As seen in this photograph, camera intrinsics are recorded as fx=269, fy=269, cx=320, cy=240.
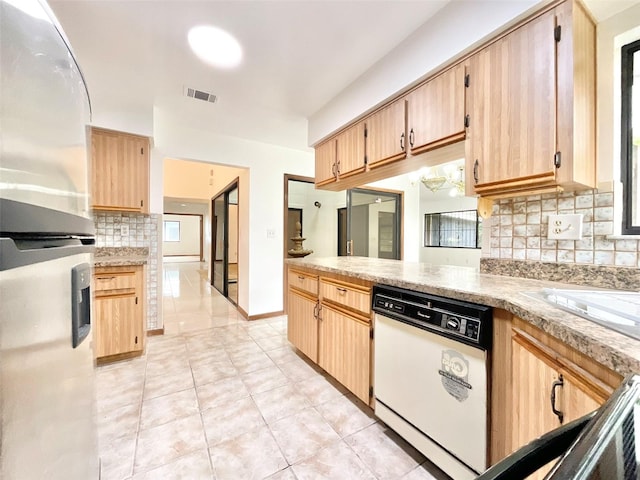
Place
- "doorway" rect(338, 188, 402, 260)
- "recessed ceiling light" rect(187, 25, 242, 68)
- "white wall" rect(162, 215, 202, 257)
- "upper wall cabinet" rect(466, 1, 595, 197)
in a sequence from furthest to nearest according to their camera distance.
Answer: "white wall" rect(162, 215, 202, 257)
"doorway" rect(338, 188, 402, 260)
"recessed ceiling light" rect(187, 25, 242, 68)
"upper wall cabinet" rect(466, 1, 595, 197)

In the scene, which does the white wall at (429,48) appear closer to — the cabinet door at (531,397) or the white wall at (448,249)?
the cabinet door at (531,397)

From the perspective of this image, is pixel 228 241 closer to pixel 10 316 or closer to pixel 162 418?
pixel 162 418

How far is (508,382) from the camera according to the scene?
98 centimetres

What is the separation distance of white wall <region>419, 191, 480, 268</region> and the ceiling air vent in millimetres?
5461

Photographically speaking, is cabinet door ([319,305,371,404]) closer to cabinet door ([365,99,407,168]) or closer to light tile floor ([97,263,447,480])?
light tile floor ([97,263,447,480])

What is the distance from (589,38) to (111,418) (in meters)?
3.21

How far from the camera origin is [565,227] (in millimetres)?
1321

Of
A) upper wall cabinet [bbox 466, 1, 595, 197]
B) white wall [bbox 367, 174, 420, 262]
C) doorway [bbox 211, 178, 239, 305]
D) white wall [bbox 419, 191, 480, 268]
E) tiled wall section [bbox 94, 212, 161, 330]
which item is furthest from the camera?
white wall [bbox 419, 191, 480, 268]

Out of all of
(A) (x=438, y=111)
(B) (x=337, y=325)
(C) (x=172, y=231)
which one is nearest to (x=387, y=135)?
(A) (x=438, y=111)

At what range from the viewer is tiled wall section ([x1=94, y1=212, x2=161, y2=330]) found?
107 inches

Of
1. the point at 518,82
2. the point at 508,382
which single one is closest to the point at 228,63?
the point at 518,82

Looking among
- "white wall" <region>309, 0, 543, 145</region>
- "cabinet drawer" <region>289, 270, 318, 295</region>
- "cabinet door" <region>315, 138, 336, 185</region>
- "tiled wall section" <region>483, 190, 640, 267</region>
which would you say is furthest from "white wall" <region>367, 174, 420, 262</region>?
"tiled wall section" <region>483, 190, 640, 267</region>

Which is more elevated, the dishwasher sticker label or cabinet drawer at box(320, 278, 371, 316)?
cabinet drawer at box(320, 278, 371, 316)

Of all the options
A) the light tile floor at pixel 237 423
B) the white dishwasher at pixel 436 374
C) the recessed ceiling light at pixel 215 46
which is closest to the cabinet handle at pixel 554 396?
the white dishwasher at pixel 436 374
